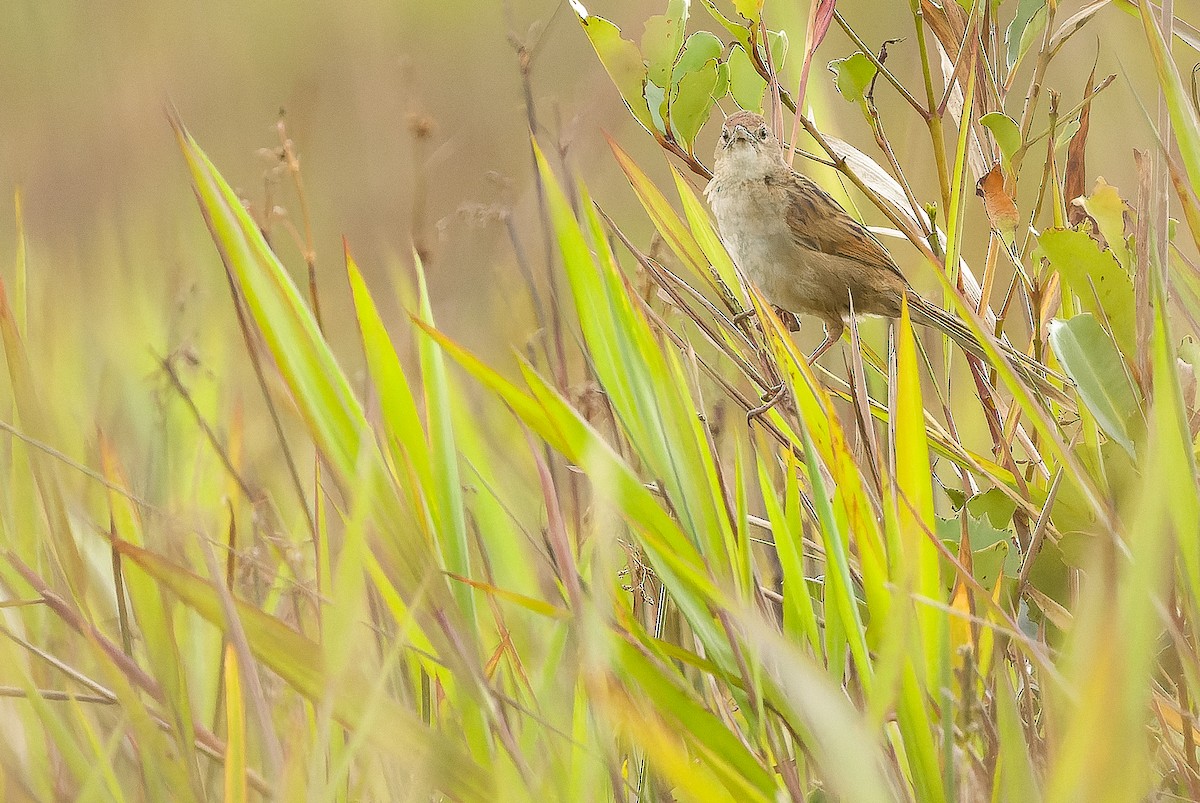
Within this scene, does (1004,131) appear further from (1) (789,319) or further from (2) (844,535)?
(1) (789,319)

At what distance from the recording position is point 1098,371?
788mm

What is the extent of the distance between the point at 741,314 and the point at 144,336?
96 centimetres

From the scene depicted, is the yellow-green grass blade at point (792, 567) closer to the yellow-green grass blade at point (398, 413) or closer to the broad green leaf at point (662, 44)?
the yellow-green grass blade at point (398, 413)

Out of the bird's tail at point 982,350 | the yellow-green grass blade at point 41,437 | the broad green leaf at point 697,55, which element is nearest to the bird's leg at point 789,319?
the bird's tail at point 982,350

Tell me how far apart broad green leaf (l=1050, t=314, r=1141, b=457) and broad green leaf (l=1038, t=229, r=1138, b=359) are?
0.02 m

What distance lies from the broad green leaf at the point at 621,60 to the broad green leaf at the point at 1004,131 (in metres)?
0.29

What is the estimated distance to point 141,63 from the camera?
3.61 meters

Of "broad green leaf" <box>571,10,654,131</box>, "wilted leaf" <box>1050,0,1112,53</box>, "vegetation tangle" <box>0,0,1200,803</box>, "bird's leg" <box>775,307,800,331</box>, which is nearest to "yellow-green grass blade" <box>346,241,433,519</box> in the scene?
"vegetation tangle" <box>0,0,1200,803</box>

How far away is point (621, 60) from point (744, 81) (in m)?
0.15

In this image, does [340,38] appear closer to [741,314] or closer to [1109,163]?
[1109,163]

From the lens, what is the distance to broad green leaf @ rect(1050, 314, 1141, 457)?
2.54ft

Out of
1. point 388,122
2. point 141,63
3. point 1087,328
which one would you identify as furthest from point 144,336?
point 141,63

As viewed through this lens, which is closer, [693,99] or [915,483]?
[915,483]

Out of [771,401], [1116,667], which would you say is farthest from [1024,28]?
[1116,667]
